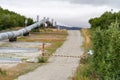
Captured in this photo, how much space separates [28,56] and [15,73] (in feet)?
32.5

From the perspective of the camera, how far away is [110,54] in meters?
13.3

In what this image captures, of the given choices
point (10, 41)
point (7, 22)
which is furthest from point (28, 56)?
point (7, 22)

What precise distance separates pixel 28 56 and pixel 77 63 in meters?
5.40

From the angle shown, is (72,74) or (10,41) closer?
(72,74)

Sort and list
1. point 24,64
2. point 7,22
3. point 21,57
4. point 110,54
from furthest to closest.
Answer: point 7,22
point 21,57
point 24,64
point 110,54

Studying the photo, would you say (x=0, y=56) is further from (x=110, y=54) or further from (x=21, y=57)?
(x=110, y=54)

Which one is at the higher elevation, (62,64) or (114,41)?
(114,41)

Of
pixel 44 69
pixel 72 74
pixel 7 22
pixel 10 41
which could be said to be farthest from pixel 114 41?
pixel 7 22

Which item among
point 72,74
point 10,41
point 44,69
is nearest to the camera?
point 72,74

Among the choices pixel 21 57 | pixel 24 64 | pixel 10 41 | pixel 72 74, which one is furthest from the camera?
pixel 10 41

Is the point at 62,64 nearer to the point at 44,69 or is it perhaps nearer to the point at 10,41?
the point at 44,69

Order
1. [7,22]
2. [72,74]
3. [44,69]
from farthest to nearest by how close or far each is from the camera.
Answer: [7,22] → [44,69] → [72,74]

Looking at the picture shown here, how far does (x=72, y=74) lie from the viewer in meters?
→ 22.4

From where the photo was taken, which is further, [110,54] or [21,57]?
[21,57]
